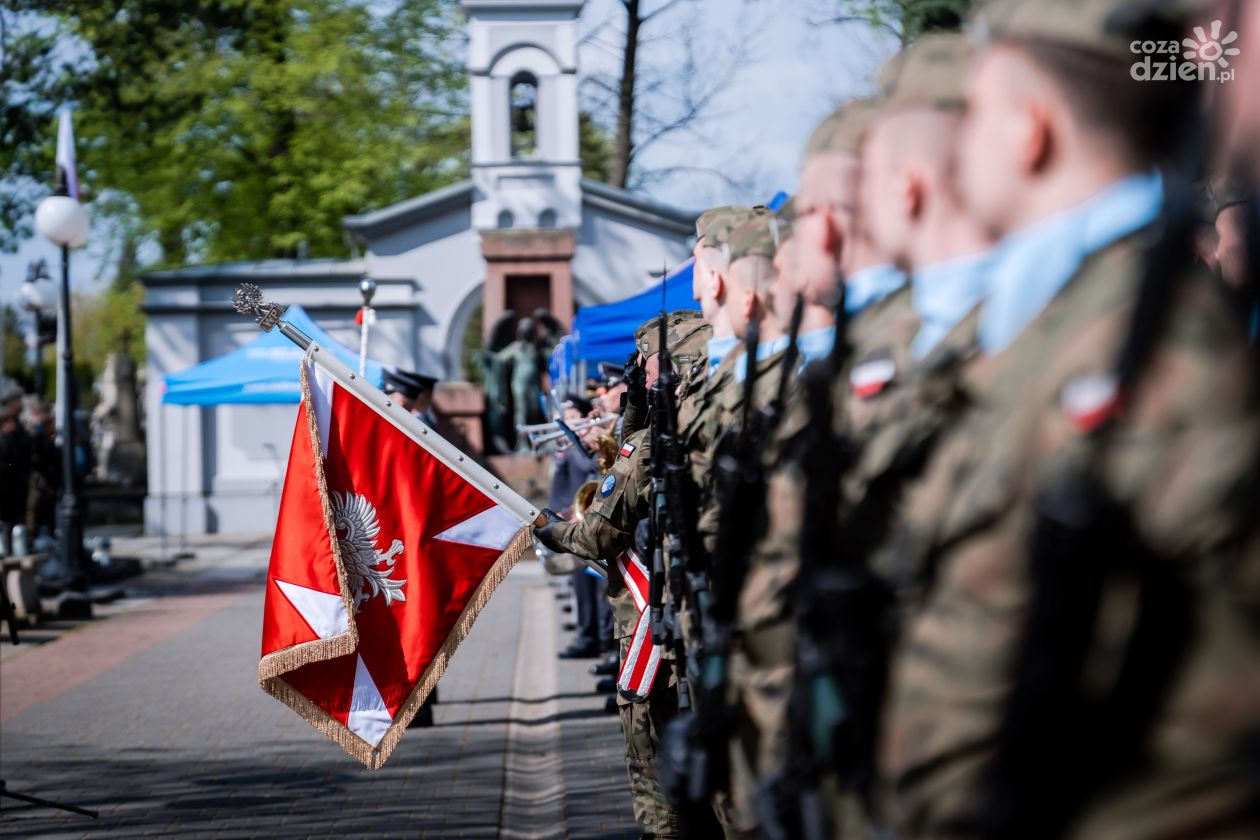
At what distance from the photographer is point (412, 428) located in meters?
5.89

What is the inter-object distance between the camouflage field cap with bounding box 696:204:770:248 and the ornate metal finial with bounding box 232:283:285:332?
1.90 metres

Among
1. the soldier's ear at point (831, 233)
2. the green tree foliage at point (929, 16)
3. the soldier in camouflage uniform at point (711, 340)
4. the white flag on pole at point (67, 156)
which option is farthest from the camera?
the white flag on pole at point (67, 156)

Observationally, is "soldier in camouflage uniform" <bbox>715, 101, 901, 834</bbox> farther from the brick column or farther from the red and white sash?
the brick column

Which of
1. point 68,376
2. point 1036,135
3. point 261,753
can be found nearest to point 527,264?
point 68,376

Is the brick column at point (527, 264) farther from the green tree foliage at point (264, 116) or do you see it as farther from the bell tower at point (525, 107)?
the green tree foliage at point (264, 116)

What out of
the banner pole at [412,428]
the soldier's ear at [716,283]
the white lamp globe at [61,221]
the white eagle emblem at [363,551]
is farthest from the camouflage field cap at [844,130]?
the white lamp globe at [61,221]

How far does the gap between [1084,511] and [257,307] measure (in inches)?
178

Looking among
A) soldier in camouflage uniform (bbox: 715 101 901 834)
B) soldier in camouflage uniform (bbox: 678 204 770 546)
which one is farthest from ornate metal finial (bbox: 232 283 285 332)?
soldier in camouflage uniform (bbox: 715 101 901 834)

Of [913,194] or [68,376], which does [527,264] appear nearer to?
[68,376]

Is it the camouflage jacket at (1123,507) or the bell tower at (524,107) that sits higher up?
the bell tower at (524,107)

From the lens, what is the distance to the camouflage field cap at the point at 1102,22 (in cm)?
181

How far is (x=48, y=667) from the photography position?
12164 mm

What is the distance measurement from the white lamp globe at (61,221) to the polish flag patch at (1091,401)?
50.6 ft

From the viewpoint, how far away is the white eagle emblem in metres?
5.80
